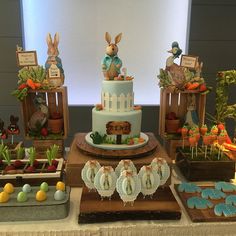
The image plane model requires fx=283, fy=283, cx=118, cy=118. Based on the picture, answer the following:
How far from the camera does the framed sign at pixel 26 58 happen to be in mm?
1700

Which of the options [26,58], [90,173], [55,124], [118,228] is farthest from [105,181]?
[26,58]

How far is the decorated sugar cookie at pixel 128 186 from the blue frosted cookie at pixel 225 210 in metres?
0.34

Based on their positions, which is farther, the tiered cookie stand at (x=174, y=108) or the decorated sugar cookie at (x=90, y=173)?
the tiered cookie stand at (x=174, y=108)

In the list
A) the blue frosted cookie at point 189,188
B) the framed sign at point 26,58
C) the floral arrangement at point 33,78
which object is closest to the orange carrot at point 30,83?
the floral arrangement at point 33,78

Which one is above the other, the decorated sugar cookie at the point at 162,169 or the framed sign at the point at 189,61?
the framed sign at the point at 189,61

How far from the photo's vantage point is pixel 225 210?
1177 mm

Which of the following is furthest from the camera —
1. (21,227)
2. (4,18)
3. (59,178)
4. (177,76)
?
(4,18)

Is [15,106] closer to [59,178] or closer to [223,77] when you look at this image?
[59,178]

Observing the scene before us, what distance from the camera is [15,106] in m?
2.52

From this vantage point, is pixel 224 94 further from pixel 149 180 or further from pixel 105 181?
pixel 105 181

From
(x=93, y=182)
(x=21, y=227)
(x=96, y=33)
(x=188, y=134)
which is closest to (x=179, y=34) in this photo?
(x=96, y=33)

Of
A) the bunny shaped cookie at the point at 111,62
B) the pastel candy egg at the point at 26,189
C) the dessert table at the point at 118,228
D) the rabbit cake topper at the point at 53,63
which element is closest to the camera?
the dessert table at the point at 118,228

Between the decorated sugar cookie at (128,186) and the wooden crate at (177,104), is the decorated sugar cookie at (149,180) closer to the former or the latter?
the decorated sugar cookie at (128,186)

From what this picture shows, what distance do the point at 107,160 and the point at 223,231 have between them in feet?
2.01
